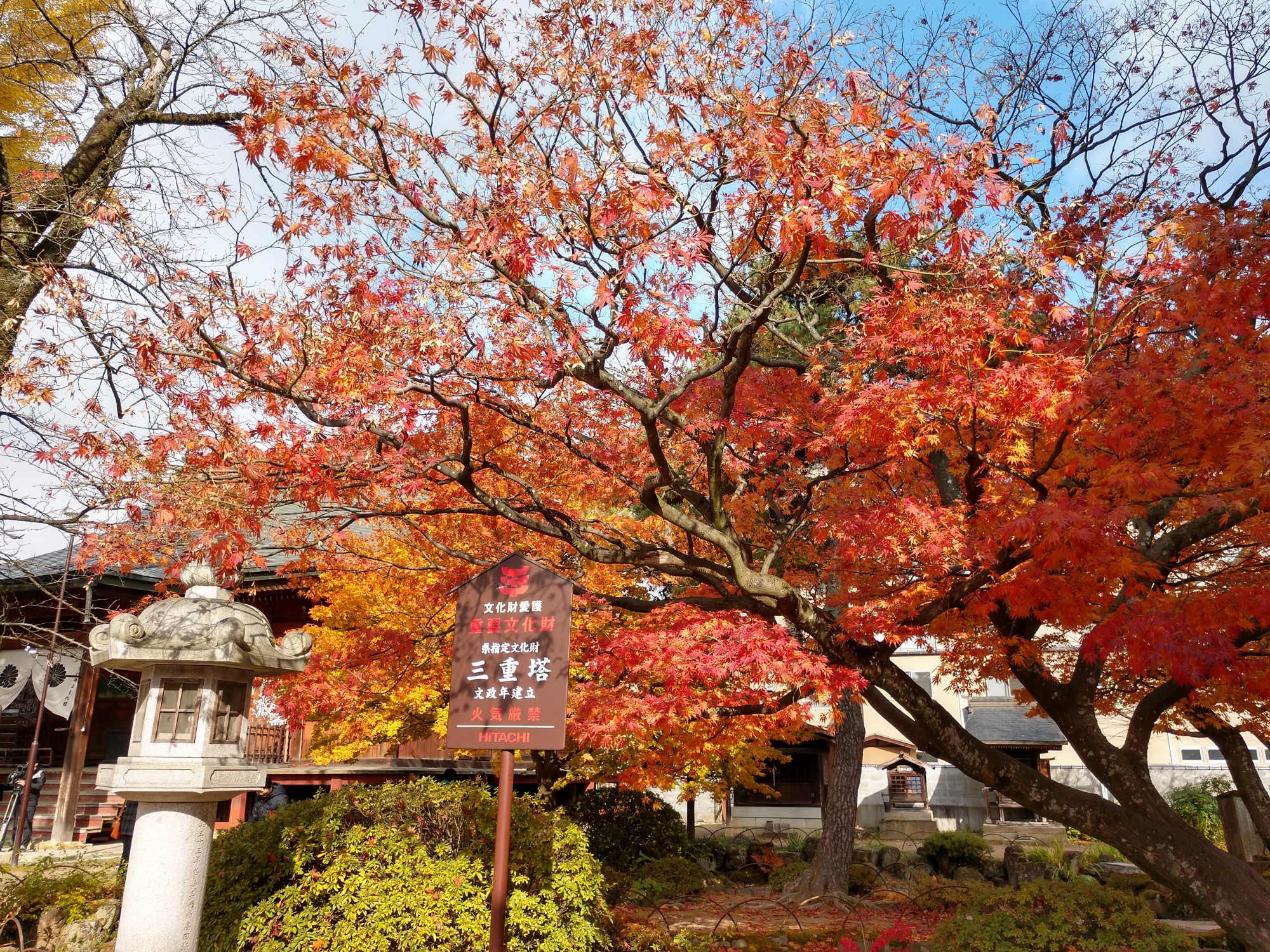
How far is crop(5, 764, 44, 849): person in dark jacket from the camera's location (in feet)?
49.3

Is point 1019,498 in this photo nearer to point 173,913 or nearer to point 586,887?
point 586,887

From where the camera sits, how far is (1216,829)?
21844 millimetres

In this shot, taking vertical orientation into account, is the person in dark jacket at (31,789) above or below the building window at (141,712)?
below

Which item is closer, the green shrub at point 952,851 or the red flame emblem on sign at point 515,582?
the red flame emblem on sign at point 515,582

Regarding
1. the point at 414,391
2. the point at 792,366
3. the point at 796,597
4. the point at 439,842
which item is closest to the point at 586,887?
the point at 439,842

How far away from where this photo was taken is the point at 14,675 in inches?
657

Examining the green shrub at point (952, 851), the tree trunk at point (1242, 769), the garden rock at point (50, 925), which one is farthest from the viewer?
the green shrub at point (952, 851)

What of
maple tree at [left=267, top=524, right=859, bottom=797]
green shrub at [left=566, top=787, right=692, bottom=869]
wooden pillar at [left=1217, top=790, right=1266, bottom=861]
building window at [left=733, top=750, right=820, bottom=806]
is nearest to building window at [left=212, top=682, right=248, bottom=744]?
maple tree at [left=267, top=524, right=859, bottom=797]

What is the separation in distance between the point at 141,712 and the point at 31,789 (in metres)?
12.0

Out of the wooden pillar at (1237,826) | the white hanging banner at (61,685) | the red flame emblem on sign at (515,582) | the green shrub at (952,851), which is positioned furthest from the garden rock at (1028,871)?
the white hanging banner at (61,685)

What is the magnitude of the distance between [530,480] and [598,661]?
3.23 metres

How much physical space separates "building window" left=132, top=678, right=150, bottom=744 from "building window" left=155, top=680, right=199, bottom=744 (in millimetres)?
90

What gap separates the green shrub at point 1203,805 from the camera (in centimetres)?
2188

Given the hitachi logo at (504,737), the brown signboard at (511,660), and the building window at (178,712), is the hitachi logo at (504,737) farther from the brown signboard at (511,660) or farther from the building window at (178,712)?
the building window at (178,712)
